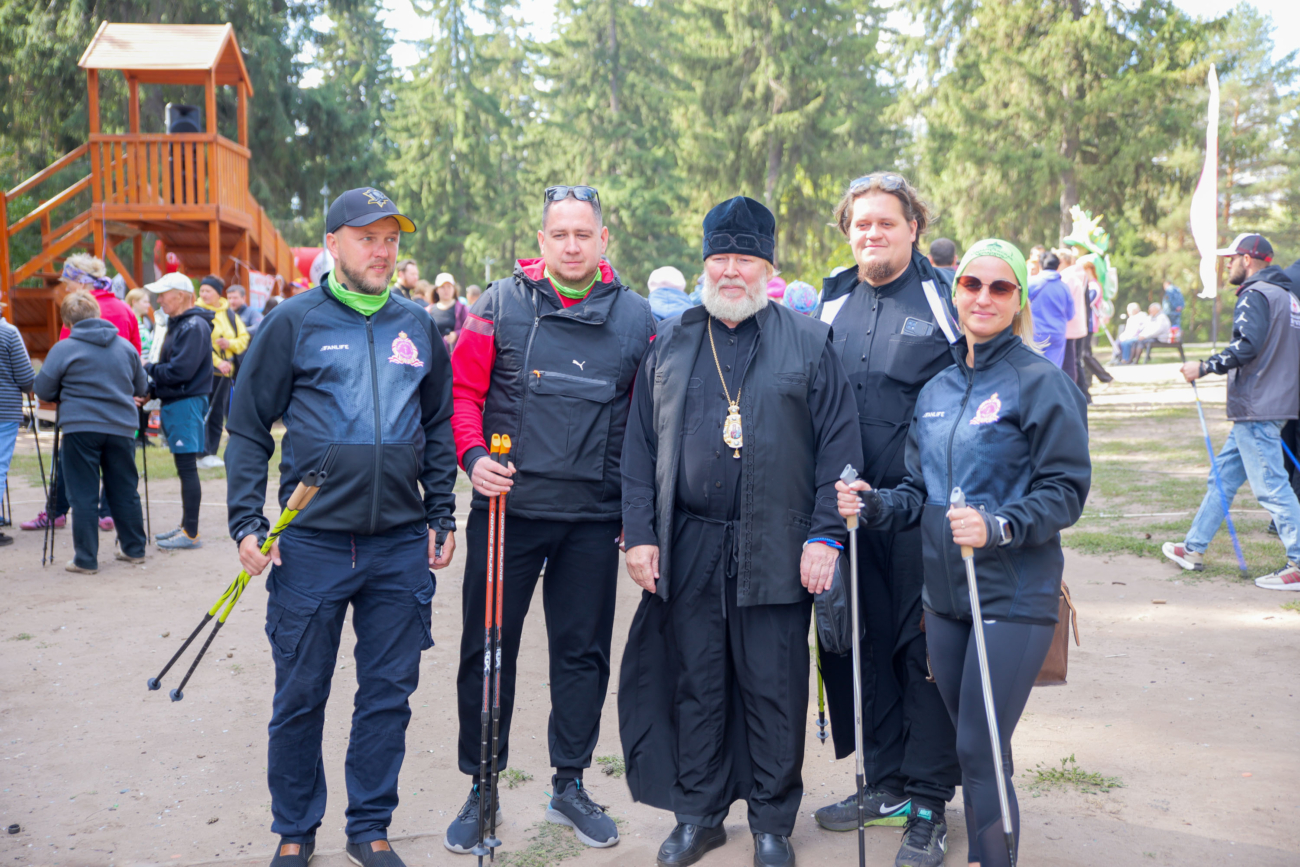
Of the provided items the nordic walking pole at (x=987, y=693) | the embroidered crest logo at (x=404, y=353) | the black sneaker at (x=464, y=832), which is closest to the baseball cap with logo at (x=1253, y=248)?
the nordic walking pole at (x=987, y=693)

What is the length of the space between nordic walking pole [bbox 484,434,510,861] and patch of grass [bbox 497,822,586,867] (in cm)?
7

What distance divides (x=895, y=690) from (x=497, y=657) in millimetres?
1448

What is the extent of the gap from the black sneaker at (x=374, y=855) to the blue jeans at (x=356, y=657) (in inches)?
0.9

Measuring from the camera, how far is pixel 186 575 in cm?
752

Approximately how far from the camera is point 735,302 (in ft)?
11.5

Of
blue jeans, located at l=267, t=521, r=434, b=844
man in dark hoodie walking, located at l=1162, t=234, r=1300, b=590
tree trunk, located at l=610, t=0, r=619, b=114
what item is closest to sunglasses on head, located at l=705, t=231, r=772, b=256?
blue jeans, located at l=267, t=521, r=434, b=844

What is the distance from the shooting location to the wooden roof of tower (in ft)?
52.5

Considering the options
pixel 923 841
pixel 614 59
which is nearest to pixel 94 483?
pixel 923 841

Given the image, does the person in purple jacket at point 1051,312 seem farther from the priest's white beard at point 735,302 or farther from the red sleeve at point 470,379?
the red sleeve at point 470,379

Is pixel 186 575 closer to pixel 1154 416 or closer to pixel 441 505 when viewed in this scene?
pixel 441 505

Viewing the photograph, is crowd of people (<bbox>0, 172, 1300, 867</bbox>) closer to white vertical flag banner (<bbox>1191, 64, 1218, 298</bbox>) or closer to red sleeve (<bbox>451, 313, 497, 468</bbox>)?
red sleeve (<bbox>451, 313, 497, 468</bbox>)

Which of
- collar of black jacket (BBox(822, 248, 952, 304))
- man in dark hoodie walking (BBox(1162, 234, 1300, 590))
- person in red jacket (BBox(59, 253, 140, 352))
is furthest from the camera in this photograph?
person in red jacket (BBox(59, 253, 140, 352))

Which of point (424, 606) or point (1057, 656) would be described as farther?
point (424, 606)

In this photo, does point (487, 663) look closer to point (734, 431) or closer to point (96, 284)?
point (734, 431)
